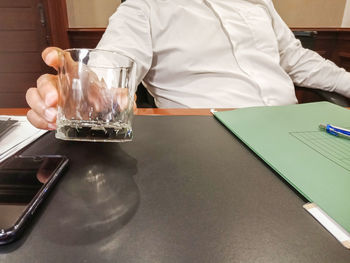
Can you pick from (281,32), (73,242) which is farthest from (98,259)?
(281,32)

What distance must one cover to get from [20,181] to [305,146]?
1.15 feet

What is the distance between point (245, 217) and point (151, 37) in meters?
0.65

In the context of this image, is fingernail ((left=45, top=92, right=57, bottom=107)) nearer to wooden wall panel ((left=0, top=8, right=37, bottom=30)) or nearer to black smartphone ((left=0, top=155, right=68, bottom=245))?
black smartphone ((left=0, top=155, right=68, bottom=245))

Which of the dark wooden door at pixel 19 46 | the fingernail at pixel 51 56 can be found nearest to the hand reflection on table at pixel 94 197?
the fingernail at pixel 51 56

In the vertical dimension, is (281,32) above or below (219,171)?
above

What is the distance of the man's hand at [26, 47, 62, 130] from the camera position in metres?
0.33

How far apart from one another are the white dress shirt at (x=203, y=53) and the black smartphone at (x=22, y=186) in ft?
1.49

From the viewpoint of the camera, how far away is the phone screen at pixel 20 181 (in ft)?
0.70

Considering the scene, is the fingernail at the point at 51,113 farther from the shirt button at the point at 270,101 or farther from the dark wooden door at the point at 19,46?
the dark wooden door at the point at 19,46

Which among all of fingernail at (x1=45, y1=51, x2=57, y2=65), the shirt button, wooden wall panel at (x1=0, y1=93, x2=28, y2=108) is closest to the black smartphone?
fingernail at (x1=45, y1=51, x2=57, y2=65)

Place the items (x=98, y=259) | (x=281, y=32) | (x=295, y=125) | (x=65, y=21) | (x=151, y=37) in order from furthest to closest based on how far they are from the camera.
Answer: (x=65, y=21) < (x=281, y=32) < (x=151, y=37) < (x=295, y=125) < (x=98, y=259)

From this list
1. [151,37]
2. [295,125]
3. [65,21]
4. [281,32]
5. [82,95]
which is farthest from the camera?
[65,21]

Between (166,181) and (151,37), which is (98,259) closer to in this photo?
(166,181)

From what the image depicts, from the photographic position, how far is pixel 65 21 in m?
1.77
